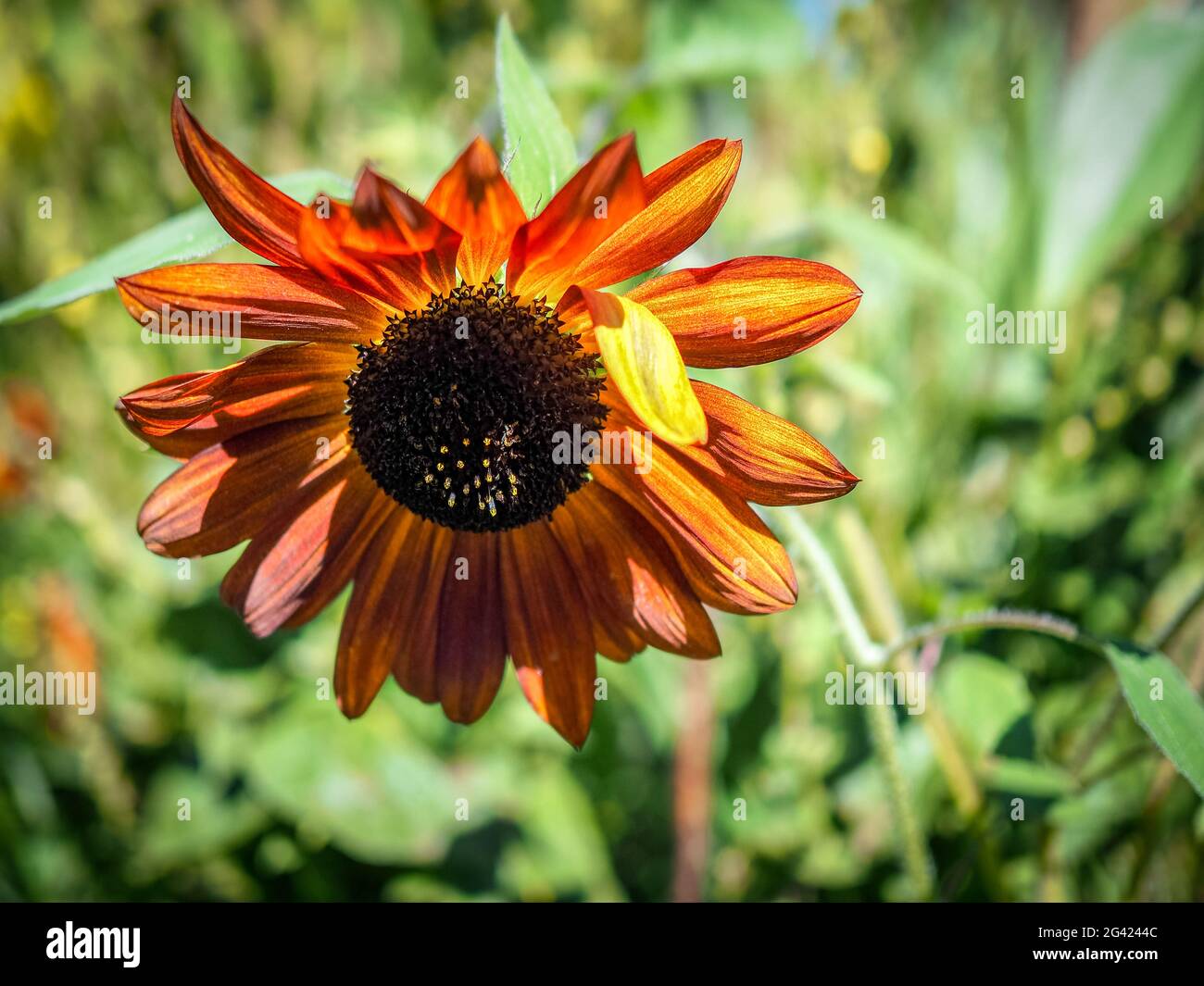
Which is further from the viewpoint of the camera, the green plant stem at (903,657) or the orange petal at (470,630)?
the green plant stem at (903,657)

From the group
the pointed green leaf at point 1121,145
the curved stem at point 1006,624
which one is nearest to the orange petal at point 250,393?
the curved stem at point 1006,624

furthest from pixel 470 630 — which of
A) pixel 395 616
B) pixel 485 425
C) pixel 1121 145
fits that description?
pixel 1121 145

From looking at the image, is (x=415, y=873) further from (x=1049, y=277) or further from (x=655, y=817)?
(x=1049, y=277)

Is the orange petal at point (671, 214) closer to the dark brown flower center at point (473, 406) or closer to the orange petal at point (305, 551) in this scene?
the dark brown flower center at point (473, 406)

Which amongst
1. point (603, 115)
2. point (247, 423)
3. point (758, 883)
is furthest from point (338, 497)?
point (758, 883)

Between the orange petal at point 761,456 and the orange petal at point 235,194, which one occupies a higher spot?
the orange petal at point 235,194

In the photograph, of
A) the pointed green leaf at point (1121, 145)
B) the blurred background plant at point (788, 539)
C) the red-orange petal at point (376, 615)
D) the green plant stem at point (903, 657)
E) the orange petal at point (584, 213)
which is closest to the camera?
the orange petal at point (584, 213)

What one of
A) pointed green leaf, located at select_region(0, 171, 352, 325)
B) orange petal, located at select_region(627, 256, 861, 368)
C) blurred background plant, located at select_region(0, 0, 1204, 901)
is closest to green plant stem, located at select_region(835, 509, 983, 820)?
A: blurred background plant, located at select_region(0, 0, 1204, 901)

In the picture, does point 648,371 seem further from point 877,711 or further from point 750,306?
point 877,711
